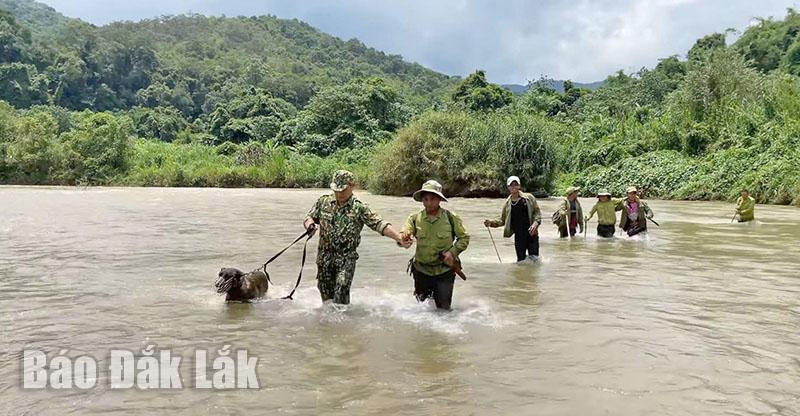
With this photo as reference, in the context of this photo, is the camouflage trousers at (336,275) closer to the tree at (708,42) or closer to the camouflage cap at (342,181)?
the camouflage cap at (342,181)

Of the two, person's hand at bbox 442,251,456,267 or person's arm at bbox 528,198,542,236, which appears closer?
person's hand at bbox 442,251,456,267

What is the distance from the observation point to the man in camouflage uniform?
710cm

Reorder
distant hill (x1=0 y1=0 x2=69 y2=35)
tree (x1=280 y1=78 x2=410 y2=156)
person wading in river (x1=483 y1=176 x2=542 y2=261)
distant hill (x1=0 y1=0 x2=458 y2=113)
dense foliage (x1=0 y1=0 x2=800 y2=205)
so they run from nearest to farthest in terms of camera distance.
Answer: person wading in river (x1=483 y1=176 x2=542 y2=261)
dense foliage (x1=0 y1=0 x2=800 y2=205)
tree (x1=280 y1=78 x2=410 y2=156)
distant hill (x1=0 y1=0 x2=458 y2=113)
distant hill (x1=0 y1=0 x2=69 y2=35)

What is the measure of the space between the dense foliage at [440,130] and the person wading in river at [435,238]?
84.6 feet

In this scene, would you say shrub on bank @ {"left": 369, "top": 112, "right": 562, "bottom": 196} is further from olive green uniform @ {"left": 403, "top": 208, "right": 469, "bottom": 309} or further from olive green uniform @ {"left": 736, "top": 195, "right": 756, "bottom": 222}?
olive green uniform @ {"left": 403, "top": 208, "right": 469, "bottom": 309}

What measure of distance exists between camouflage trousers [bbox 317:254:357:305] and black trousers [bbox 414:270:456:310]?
28.9 inches

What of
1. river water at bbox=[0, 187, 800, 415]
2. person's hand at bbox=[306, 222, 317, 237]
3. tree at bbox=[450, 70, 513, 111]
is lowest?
river water at bbox=[0, 187, 800, 415]

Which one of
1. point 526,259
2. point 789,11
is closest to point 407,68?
point 789,11

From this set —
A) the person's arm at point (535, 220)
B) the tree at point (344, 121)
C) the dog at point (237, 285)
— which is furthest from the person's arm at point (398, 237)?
the tree at point (344, 121)

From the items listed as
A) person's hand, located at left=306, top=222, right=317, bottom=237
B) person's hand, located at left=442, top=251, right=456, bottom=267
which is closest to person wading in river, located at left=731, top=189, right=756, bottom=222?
person's hand, located at left=442, top=251, right=456, bottom=267

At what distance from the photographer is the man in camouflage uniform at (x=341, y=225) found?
710cm

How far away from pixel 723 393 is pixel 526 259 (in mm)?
Answer: 6591

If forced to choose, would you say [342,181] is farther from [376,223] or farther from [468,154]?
[468,154]

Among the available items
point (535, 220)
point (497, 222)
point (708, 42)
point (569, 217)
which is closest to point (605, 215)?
point (569, 217)
